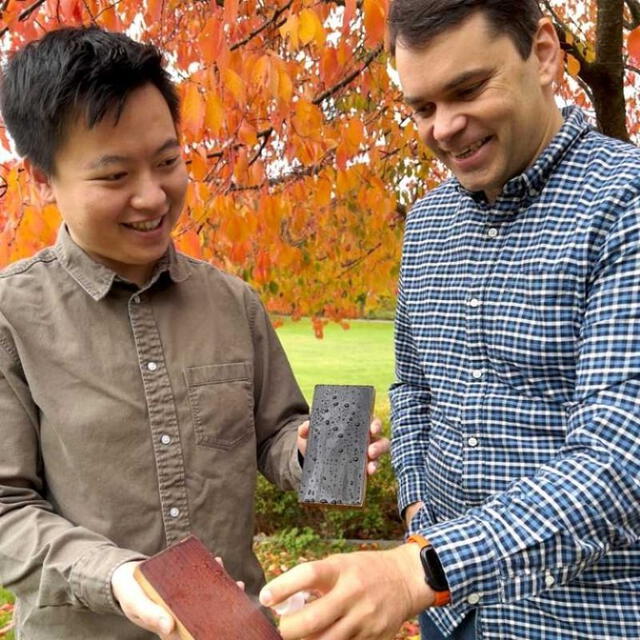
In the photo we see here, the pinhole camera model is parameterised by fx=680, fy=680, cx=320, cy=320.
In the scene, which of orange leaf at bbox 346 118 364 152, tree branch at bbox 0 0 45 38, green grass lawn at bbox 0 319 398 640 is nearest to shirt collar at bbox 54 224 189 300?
tree branch at bbox 0 0 45 38

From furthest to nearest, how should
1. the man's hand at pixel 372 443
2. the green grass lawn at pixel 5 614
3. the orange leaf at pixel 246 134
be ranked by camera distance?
1. the green grass lawn at pixel 5 614
2. the orange leaf at pixel 246 134
3. the man's hand at pixel 372 443

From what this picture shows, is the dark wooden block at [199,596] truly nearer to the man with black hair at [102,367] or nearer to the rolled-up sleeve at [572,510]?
the man with black hair at [102,367]

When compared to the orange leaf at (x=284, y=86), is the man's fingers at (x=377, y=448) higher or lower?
lower

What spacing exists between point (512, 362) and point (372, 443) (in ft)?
1.37

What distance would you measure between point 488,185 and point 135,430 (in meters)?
1.05

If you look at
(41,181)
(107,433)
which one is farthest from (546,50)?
(107,433)

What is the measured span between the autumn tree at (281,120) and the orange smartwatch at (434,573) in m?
1.74

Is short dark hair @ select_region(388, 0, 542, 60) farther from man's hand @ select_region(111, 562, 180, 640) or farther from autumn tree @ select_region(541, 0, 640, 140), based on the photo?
autumn tree @ select_region(541, 0, 640, 140)

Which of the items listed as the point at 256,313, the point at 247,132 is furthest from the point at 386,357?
the point at 256,313

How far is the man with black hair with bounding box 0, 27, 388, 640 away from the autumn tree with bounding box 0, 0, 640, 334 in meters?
0.80

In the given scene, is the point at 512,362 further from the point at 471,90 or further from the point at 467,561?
the point at 471,90

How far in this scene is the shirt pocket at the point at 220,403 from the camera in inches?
67.1

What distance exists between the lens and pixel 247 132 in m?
3.05

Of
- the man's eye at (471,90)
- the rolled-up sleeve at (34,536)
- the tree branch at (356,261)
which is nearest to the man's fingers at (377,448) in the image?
the rolled-up sleeve at (34,536)
